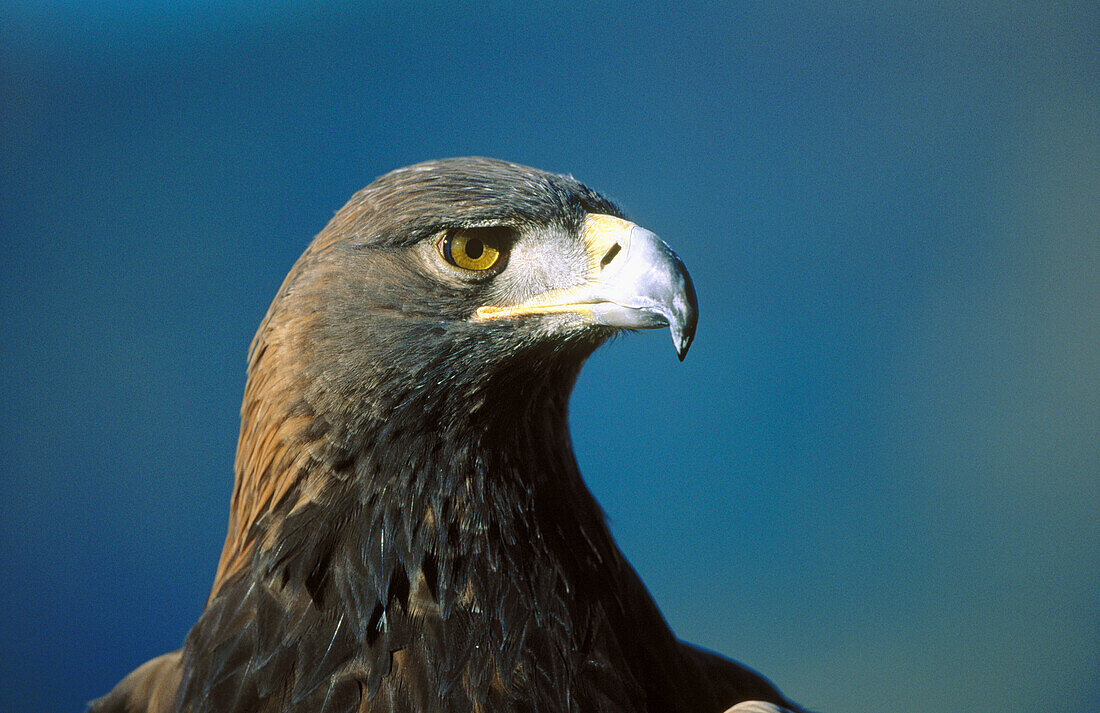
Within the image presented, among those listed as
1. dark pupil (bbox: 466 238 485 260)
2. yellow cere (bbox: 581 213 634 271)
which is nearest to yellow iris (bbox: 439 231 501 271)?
dark pupil (bbox: 466 238 485 260)

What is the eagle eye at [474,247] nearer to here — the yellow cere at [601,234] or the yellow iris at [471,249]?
the yellow iris at [471,249]

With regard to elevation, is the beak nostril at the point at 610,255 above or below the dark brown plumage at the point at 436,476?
above

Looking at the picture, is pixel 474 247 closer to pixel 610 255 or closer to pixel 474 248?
pixel 474 248

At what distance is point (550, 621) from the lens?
3.15ft

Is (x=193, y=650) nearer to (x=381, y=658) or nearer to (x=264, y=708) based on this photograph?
(x=264, y=708)

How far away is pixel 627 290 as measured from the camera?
3.10ft

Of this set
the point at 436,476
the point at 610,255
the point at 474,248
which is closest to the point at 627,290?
the point at 610,255

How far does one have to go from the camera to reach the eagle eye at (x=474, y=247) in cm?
99

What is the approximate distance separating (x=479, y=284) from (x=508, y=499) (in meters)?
0.26

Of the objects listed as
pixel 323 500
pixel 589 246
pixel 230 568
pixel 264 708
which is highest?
pixel 589 246

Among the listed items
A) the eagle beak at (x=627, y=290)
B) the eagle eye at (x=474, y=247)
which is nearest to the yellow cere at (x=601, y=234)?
the eagle beak at (x=627, y=290)

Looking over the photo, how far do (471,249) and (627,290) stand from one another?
0.20 meters

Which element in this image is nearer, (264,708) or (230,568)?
(264,708)

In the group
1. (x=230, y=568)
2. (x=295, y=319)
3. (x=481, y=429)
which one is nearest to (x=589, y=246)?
(x=481, y=429)
